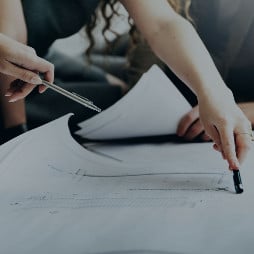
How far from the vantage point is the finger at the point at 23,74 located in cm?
44

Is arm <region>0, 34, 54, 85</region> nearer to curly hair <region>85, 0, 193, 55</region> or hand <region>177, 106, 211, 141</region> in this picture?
hand <region>177, 106, 211, 141</region>

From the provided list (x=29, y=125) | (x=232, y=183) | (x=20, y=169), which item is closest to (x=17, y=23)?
(x=29, y=125)

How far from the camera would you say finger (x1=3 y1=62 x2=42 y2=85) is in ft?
1.43

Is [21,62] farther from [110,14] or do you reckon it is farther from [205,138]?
[110,14]

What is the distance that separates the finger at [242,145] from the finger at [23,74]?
6.9 inches

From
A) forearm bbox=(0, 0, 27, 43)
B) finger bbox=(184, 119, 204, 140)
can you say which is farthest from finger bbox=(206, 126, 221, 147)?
forearm bbox=(0, 0, 27, 43)

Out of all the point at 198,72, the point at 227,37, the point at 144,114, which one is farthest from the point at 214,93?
the point at 227,37

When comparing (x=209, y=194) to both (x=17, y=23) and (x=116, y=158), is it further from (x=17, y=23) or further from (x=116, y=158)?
(x=17, y=23)

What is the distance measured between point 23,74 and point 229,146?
0.18 m

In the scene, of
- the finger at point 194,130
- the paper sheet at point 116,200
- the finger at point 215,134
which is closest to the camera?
the paper sheet at point 116,200

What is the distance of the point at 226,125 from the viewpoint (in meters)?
0.45

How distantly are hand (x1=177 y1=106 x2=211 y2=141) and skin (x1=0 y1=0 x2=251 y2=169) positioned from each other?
0.07 m

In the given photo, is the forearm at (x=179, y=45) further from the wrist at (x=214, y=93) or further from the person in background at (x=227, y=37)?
the person in background at (x=227, y=37)

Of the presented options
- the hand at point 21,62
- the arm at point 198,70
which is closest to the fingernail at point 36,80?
the hand at point 21,62
